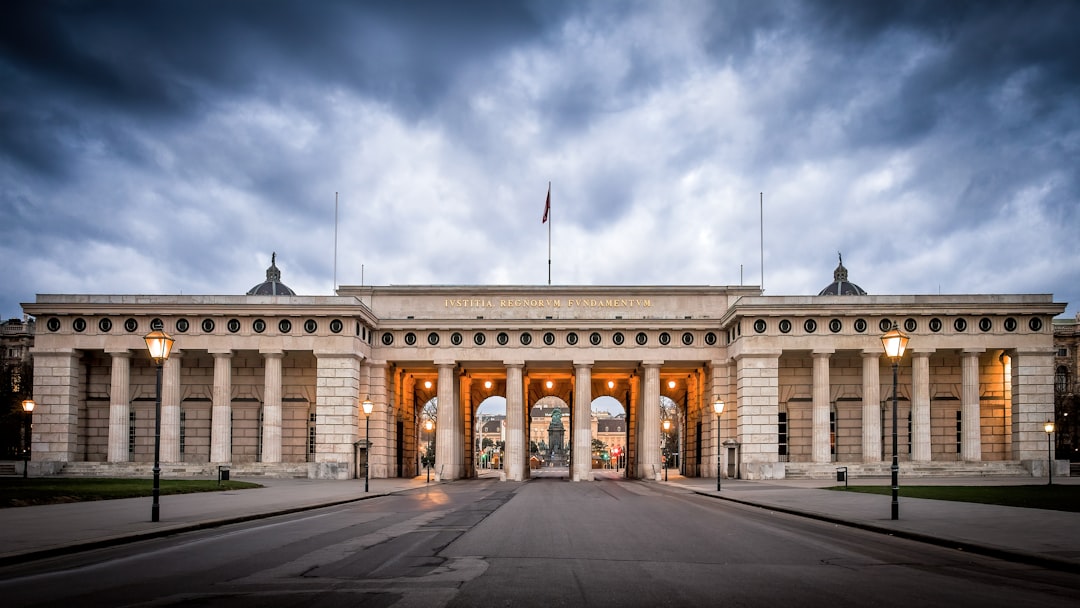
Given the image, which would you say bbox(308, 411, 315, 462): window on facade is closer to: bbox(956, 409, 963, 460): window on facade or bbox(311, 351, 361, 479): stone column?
bbox(311, 351, 361, 479): stone column

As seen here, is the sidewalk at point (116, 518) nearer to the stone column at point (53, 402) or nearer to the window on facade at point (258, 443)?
the window on facade at point (258, 443)

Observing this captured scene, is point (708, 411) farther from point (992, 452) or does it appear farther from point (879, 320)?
point (992, 452)

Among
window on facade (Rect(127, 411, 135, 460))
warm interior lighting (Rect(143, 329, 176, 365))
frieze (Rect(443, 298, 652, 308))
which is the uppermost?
frieze (Rect(443, 298, 652, 308))

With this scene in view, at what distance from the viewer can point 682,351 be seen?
62344 millimetres

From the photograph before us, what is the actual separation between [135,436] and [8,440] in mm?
28501

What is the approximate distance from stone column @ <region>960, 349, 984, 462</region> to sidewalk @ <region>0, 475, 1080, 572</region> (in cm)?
2839

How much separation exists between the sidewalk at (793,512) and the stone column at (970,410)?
93.1ft

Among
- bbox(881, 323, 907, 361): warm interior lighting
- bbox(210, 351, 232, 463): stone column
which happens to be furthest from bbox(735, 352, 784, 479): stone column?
bbox(210, 351, 232, 463): stone column

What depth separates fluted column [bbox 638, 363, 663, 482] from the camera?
62688 mm

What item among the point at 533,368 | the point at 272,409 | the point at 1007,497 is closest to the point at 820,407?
the point at 533,368

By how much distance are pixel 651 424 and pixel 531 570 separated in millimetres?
51160

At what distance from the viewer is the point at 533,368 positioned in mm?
67750

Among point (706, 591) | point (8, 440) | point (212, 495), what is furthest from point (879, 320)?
point (8, 440)

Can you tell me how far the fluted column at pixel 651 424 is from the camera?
6269cm
